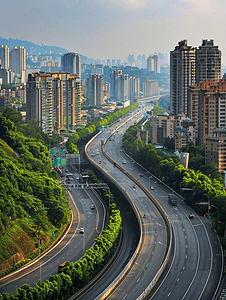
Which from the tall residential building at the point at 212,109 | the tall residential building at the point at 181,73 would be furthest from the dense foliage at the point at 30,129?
the tall residential building at the point at 212,109

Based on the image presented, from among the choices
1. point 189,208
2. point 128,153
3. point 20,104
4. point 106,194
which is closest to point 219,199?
point 189,208

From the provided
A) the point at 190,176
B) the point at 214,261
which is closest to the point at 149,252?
the point at 214,261

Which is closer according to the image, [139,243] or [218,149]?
[139,243]

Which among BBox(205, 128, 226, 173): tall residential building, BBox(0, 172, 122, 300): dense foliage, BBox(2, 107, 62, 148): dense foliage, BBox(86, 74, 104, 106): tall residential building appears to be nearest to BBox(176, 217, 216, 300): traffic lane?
BBox(0, 172, 122, 300): dense foliage

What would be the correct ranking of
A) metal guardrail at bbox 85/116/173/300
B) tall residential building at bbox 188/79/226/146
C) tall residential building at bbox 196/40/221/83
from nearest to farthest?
metal guardrail at bbox 85/116/173/300 → tall residential building at bbox 188/79/226/146 → tall residential building at bbox 196/40/221/83

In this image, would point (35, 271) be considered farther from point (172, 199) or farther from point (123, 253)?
point (172, 199)

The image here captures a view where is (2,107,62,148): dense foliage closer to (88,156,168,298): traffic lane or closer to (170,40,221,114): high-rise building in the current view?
(88,156,168,298): traffic lane

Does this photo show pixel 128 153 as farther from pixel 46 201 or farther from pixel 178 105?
pixel 46 201

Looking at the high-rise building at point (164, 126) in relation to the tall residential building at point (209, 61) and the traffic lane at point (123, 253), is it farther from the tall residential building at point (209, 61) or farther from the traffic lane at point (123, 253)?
the traffic lane at point (123, 253)
